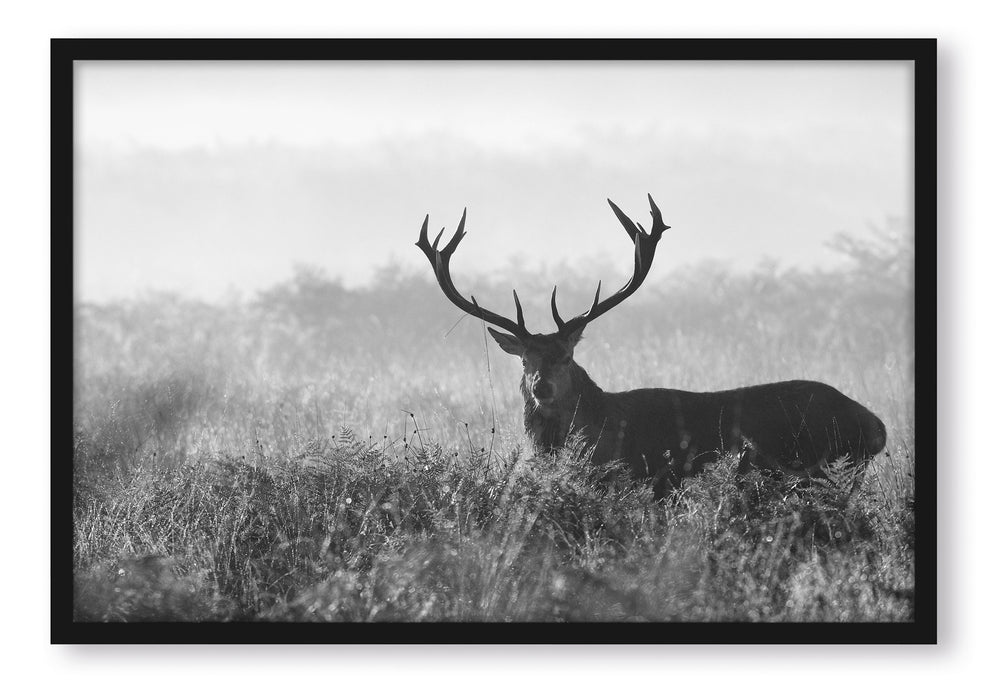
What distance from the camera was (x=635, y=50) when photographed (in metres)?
4.55

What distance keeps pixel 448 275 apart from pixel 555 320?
58 centimetres

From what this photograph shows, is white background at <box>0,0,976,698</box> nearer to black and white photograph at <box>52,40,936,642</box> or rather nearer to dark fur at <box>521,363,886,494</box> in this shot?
black and white photograph at <box>52,40,936,642</box>

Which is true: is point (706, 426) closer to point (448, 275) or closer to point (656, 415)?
point (656, 415)

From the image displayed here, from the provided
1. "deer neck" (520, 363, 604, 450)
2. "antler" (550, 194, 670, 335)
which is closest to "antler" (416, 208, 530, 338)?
"antler" (550, 194, 670, 335)

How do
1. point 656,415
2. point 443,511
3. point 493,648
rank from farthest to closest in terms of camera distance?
point 656,415, point 443,511, point 493,648

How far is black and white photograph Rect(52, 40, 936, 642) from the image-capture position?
4.31 m

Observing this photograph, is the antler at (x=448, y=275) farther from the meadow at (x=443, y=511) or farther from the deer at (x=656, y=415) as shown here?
the meadow at (x=443, y=511)

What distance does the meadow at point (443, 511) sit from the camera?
4273 millimetres

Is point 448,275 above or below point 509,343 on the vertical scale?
above

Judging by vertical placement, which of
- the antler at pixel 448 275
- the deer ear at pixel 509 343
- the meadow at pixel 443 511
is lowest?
the meadow at pixel 443 511

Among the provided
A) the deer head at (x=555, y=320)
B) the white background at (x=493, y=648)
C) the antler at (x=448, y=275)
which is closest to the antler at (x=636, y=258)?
the deer head at (x=555, y=320)

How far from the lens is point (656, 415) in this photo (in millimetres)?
5414

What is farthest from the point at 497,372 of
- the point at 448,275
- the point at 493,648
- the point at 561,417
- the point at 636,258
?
the point at 493,648

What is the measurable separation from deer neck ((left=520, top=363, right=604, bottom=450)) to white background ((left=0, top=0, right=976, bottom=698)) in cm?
127
